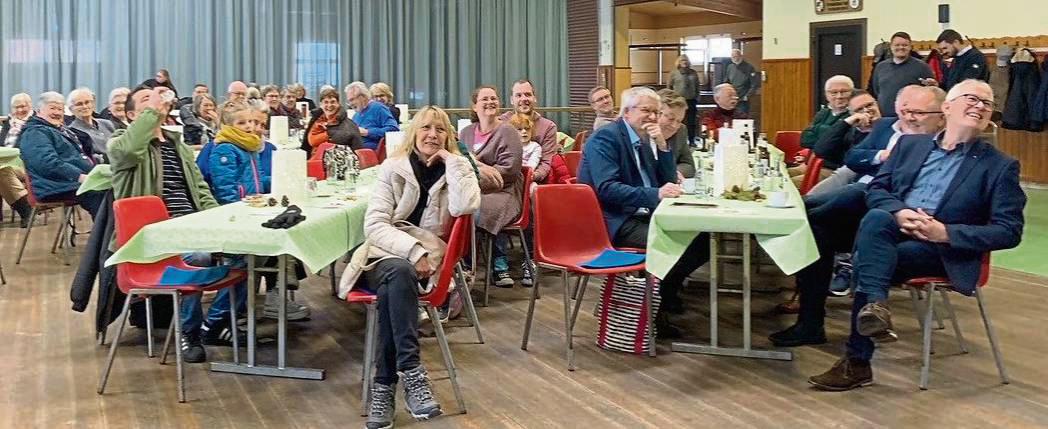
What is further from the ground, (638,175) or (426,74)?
(426,74)

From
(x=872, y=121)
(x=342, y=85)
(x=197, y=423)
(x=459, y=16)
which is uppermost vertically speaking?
(x=459, y=16)

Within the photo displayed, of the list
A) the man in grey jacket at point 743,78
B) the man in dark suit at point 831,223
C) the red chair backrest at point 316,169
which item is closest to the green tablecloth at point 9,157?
the red chair backrest at point 316,169

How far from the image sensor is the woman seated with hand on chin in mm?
3424

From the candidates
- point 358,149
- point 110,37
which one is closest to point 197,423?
point 358,149

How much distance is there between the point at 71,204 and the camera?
682cm

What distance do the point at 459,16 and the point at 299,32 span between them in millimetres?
2351

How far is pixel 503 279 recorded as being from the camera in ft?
19.3

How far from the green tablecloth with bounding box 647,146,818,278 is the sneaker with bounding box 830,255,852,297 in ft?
5.36

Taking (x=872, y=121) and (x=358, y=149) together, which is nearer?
(x=872, y=121)

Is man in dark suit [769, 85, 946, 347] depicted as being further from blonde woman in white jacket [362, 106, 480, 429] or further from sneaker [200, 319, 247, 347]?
sneaker [200, 319, 247, 347]

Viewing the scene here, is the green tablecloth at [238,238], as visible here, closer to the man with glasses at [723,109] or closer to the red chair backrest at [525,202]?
the red chair backrest at [525,202]

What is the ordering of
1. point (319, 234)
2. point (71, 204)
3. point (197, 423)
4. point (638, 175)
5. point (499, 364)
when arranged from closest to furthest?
point (197, 423), point (319, 234), point (499, 364), point (638, 175), point (71, 204)

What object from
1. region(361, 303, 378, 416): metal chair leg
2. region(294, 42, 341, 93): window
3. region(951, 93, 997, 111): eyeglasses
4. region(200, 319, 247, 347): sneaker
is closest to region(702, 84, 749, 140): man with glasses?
region(951, 93, 997, 111): eyeglasses

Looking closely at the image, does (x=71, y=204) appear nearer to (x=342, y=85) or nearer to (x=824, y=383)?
(x=824, y=383)
